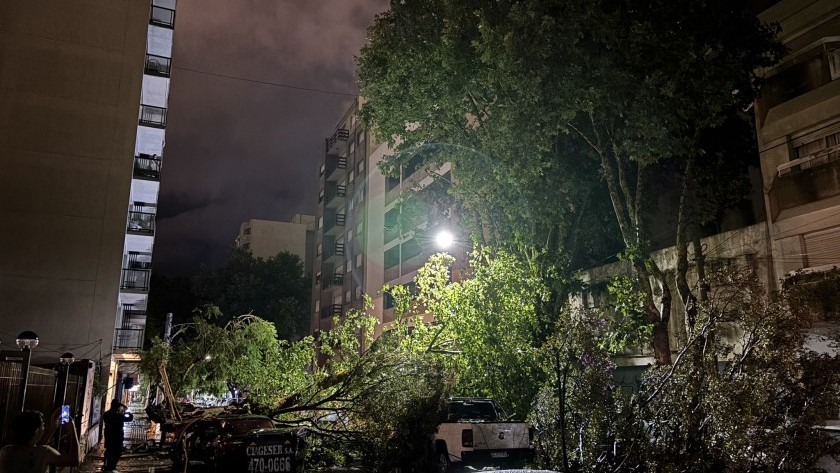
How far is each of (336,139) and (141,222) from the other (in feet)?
87.6

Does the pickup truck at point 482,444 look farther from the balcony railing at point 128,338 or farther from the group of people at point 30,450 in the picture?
the balcony railing at point 128,338

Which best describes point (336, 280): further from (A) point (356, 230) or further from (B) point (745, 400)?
(B) point (745, 400)

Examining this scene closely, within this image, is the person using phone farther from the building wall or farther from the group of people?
the building wall

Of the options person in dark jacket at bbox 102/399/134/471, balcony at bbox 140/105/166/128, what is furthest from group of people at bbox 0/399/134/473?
balcony at bbox 140/105/166/128

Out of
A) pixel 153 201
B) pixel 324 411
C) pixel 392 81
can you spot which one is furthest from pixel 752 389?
pixel 153 201

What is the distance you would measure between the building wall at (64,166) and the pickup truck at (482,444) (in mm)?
17722

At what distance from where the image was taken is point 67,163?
24.8 meters

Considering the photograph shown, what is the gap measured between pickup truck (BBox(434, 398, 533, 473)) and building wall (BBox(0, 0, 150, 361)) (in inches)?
698

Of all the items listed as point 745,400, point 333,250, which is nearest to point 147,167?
point 333,250

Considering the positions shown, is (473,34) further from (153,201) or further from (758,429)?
(153,201)

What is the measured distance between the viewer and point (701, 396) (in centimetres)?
943

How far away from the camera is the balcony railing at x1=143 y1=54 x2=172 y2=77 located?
95.9 ft

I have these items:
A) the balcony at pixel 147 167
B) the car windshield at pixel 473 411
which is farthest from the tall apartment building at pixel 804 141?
the balcony at pixel 147 167

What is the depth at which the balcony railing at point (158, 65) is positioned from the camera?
95.9 feet
